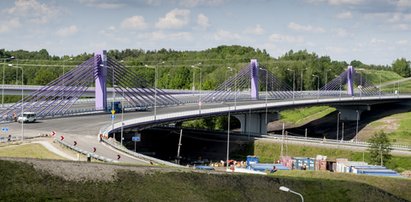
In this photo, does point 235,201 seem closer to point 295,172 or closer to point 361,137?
point 295,172

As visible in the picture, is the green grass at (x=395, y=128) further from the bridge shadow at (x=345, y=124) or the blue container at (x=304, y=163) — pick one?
the blue container at (x=304, y=163)

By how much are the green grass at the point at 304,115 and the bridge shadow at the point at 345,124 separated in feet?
8.33

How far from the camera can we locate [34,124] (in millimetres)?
84125

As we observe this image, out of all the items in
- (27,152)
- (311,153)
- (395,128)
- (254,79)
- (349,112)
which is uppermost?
(254,79)

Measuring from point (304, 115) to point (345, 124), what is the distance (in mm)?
13607

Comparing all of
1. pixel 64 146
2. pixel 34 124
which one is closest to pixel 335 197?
pixel 64 146

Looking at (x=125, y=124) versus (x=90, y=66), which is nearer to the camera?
(x=125, y=124)

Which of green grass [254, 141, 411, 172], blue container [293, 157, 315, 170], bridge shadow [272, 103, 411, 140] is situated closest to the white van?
blue container [293, 157, 315, 170]

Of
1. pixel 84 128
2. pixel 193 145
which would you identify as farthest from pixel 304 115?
pixel 84 128

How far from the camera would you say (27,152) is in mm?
60812

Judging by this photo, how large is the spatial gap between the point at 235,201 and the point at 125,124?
42.3 meters

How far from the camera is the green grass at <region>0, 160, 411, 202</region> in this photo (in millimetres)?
38000

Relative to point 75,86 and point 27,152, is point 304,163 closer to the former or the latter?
point 75,86

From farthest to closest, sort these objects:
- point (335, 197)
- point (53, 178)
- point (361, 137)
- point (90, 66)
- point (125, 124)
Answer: point (361, 137)
point (90, 66)
point (125, 124)
point (335, 197)
point (53, 178)
